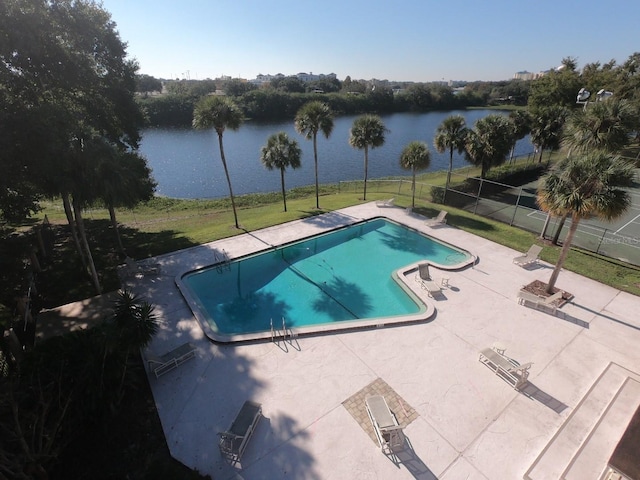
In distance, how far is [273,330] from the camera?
34.4ft

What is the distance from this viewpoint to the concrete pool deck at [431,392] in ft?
22.3

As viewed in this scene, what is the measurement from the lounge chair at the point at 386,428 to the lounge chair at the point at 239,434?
2722 mm

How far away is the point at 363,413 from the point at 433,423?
166cm

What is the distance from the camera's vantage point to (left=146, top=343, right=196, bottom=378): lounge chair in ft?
29.2

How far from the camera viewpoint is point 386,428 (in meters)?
6.88

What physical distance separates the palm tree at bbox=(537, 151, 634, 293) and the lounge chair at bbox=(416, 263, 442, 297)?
476 cm

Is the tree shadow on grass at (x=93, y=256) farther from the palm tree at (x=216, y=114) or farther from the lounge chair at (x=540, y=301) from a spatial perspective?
the lounge chair at (x=540, y=301)

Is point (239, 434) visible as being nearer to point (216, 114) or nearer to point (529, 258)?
point (529, 258)

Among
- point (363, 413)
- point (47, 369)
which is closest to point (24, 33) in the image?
point (47, 369)

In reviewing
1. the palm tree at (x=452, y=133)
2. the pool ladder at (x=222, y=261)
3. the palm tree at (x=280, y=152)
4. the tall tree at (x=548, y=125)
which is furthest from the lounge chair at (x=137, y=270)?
the tall tree at (x=548, y=125)

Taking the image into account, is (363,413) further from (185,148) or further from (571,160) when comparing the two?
(185,148)

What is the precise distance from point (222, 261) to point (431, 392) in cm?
1067

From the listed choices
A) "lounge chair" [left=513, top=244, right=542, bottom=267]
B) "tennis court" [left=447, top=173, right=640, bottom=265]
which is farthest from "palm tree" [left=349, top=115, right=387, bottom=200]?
"lounge chair" [left=513, top=244, right=542, bottom=267]

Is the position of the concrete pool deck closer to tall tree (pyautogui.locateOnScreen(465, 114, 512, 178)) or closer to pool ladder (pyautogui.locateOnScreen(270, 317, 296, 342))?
pool ladder (pyautogui.locateOnScreen(270, 317, 296, 342))
